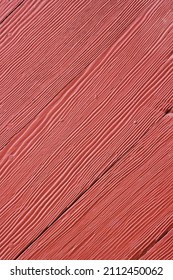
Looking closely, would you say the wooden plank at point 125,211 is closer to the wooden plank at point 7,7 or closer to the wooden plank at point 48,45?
the wooden plank at point 48,45

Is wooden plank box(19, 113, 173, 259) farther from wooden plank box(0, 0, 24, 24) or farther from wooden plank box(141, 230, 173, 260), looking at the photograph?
wooden plank box(0, 0, 24, 24)

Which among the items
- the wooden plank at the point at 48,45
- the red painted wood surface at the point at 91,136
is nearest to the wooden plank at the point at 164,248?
the red painted wood surface at the point at 91,136

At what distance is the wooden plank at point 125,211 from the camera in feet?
3.65

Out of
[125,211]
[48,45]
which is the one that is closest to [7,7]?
[48,45]

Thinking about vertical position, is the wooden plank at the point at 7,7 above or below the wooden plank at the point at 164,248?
above

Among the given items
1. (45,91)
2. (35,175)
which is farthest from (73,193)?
(45,91)

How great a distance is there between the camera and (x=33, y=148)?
3.65ft

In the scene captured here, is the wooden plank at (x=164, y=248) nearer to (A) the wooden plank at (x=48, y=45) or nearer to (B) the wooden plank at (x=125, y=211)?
(B) the wooden plank at (x=125, y=211)

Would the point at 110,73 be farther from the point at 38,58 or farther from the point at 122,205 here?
the point at 122,205

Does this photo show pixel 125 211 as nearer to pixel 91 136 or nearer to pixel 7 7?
pixel 91 136

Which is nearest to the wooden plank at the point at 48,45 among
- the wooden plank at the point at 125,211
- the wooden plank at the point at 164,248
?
the wooden plank at the point at 125,211

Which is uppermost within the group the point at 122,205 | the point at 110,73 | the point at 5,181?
the point at 110,73

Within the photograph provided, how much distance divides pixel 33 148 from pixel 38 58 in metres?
0.16
